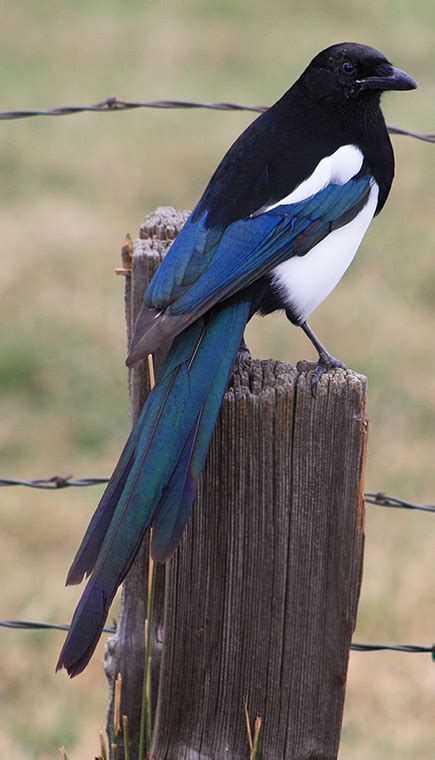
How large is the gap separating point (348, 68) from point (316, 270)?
505 millimetres

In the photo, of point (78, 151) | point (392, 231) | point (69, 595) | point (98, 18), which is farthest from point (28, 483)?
point (98, 18)

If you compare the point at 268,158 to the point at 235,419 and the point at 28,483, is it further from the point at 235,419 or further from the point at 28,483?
the point at 28,483

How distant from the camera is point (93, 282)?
6.47 metres

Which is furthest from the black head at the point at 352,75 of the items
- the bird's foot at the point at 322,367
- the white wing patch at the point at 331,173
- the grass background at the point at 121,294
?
the grass background at the point at 121,294

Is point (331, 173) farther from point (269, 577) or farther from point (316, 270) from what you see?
point (269, 577)

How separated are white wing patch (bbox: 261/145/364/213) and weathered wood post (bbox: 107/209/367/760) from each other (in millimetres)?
517

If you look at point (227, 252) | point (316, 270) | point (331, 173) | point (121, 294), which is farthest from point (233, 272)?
point (121, 294)

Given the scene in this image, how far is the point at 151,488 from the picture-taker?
196 cm

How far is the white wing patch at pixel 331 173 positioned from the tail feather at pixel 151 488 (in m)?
0.55

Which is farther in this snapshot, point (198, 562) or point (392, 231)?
point (392, 231)

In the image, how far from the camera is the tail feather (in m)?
1.91

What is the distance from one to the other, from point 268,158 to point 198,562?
86cm

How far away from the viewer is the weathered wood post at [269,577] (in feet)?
6.73

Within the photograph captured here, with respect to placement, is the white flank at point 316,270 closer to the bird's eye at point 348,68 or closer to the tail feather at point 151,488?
the bird's eye at point 348,68
